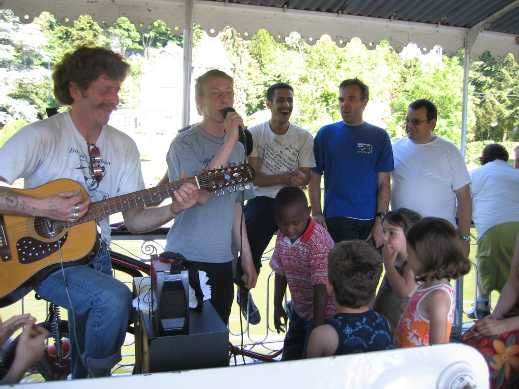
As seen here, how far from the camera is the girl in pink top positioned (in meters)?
2.15

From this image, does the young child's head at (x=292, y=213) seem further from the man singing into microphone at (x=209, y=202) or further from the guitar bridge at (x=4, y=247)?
the guitar bridge at (x=4, y=247)

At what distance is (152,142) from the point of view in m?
17.1

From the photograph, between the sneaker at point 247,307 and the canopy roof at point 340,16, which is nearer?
the sneaker at point 247,307

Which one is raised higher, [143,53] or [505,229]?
[143,53]

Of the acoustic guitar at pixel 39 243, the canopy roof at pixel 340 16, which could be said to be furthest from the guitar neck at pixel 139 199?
the canopy roof at pixel 340 16

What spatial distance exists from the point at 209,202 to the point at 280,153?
144cm

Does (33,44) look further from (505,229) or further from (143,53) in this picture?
(505,229)

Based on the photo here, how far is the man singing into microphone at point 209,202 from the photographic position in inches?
112

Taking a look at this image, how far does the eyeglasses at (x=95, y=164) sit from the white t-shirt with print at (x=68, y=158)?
0.05ft

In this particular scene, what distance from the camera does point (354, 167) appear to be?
4.05m

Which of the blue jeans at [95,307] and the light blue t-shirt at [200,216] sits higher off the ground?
the light blue t-shirt at [200,216]

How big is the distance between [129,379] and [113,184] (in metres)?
1.50

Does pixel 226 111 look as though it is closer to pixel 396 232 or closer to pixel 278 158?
pixel 396 232

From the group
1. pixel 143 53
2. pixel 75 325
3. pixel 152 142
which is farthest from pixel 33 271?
pixel 143 53
